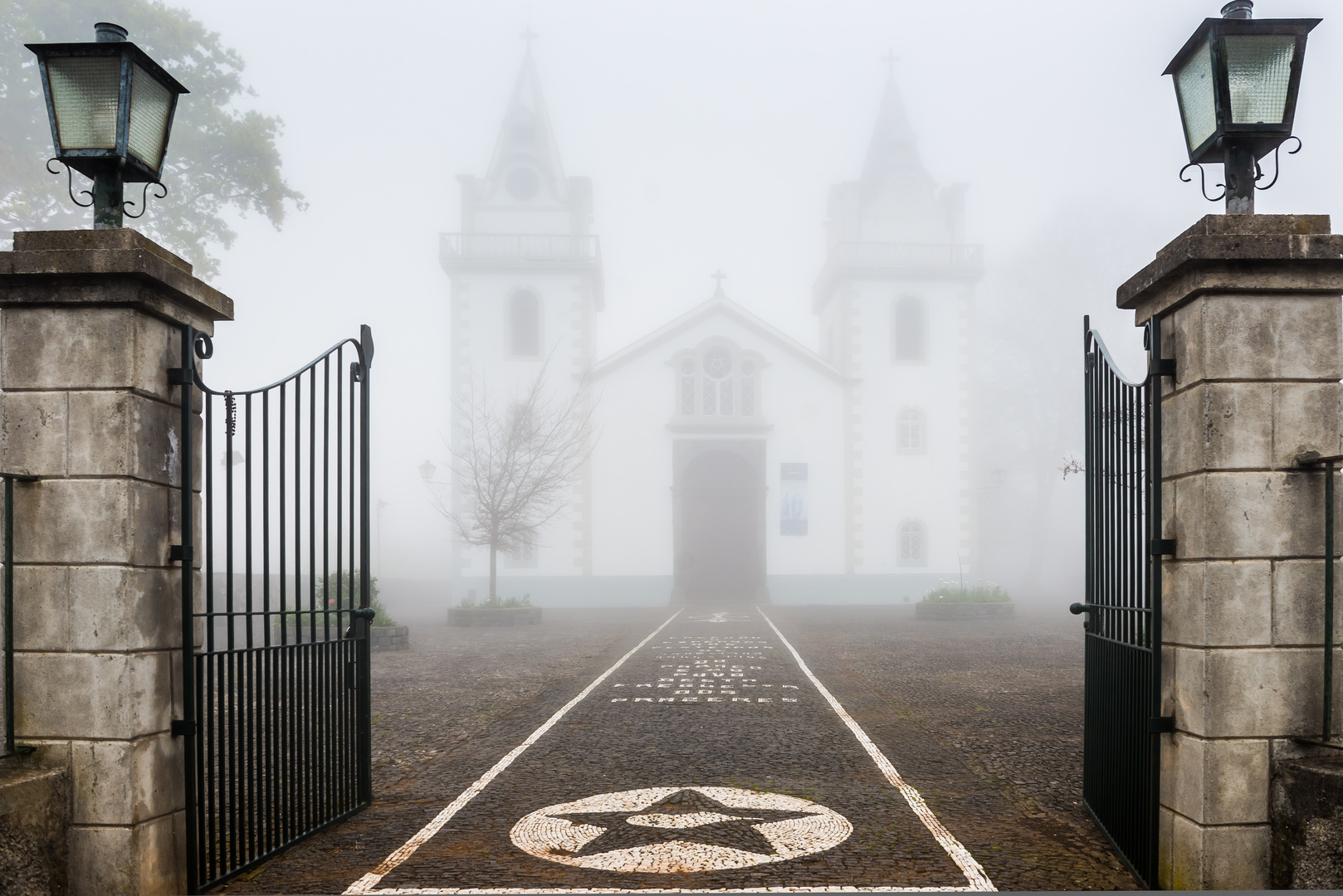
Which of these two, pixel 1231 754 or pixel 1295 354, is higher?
pixel 1295 354

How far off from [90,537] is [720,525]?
30.7 meters

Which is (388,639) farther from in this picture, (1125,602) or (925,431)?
(925,431)

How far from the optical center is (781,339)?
112 ft

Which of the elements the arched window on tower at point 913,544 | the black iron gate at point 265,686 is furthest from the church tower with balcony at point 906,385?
the black iron gate at point 265,686

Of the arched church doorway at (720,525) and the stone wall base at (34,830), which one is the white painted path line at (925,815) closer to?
the stone wall base at (34,830)

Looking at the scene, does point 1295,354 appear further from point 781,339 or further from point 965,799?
point 781,339

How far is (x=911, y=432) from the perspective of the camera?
113 feet

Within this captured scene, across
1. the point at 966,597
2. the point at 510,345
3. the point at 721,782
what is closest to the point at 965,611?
the point at 966,597

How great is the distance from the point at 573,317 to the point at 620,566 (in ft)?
26.9

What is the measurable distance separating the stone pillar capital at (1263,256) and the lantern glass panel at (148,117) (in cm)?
462

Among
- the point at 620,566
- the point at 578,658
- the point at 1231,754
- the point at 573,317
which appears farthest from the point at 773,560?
the point at 1231,754

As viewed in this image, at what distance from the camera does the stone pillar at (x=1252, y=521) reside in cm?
433

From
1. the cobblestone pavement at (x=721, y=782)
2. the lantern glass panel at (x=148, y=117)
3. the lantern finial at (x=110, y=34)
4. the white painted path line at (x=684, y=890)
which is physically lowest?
the cobblestone pavement at (x=721, y=782)

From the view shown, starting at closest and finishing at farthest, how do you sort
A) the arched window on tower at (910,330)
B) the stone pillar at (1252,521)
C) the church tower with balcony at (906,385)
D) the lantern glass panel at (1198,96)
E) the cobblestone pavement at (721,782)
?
the stone pillar at (1252,521)
the lantern glass panel at (1198,96)
the cobblestone pavement at (721,782)
the church tower with balcony at (906,385)
the arched window on tower at (910,330)
